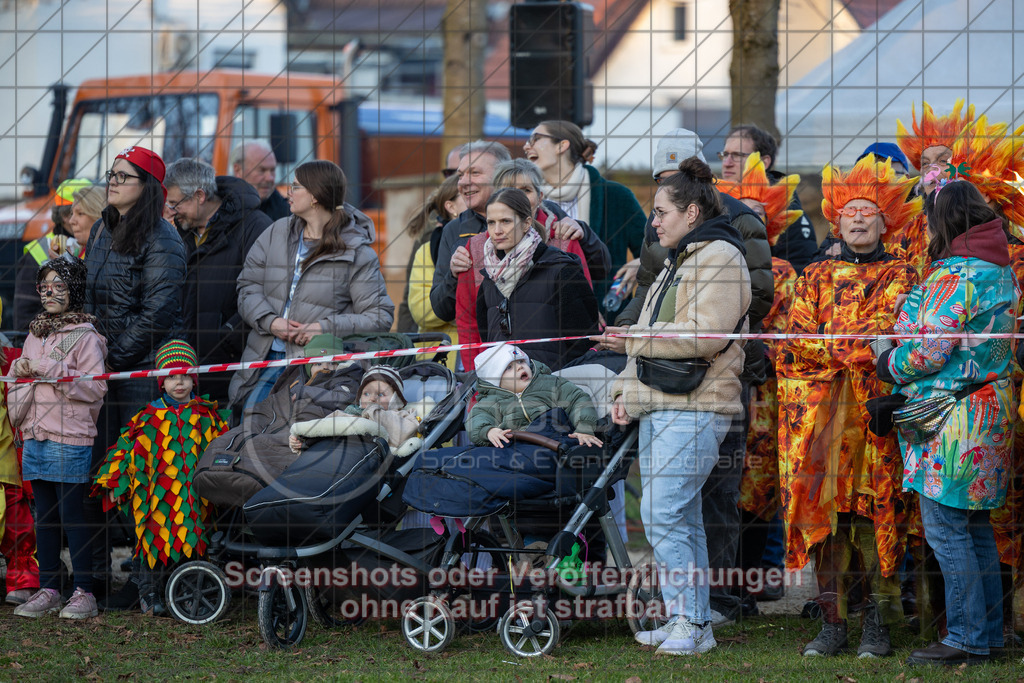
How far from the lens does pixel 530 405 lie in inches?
206

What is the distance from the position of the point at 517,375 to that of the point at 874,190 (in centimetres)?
162

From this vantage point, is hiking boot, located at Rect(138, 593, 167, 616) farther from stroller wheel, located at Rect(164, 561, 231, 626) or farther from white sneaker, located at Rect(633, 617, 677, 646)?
white sneaker, located at Rect(633, 617, 677, 646)

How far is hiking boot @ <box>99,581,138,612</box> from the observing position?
5.75 metres

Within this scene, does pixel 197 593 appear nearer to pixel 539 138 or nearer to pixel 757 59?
pixel 539 138

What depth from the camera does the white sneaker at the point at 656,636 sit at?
198 inches

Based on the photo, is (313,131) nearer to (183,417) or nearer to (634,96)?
(183,417)

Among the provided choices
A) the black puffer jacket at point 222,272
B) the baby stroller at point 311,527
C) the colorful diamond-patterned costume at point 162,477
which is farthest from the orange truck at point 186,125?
the baby stroller at point 311,527

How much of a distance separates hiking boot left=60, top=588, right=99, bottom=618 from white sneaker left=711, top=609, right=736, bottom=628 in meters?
2.71

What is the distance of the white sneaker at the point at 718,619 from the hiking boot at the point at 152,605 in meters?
2.41

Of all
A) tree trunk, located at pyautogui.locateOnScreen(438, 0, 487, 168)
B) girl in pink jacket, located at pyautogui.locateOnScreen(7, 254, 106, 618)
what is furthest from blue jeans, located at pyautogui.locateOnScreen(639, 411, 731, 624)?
tree trunk, located at pyautogui.locateOnScreen(438, 0, 487, 168)

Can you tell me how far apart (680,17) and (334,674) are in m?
22.7

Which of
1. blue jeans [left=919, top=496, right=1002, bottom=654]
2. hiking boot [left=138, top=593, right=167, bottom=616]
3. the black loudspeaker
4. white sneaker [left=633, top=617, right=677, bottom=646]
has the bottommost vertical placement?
white sneaker [left=633, top=617, right=677, bottom=646]

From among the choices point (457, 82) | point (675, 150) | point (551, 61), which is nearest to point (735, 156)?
point (675, 150)

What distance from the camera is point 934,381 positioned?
478cm
